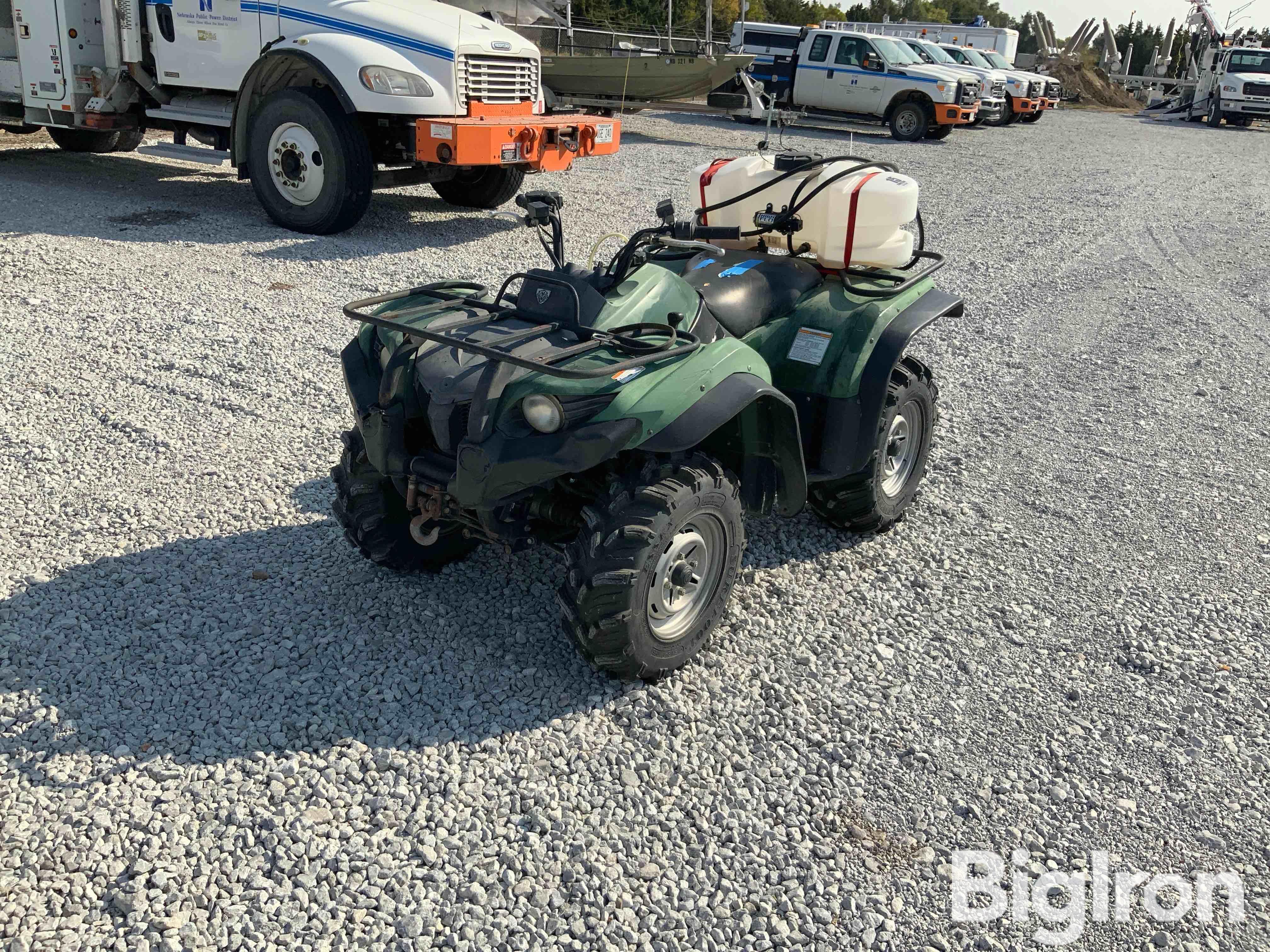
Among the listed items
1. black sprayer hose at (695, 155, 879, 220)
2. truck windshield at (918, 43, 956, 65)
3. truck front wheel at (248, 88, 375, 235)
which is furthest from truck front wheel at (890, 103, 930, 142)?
black sprayer hose at (695, 155, 879, 220)

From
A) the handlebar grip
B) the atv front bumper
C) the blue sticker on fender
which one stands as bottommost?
the atv front bumper

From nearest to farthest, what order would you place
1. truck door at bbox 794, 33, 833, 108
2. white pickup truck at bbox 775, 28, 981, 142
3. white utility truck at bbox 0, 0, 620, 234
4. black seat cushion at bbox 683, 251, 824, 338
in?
black seat cushion at bbox 683, 251, 824, 338 → white utility truck at bbox 0, 0, 620, 234 → white pickup truck at bbox 775, 28, 981, 142 → truck door at bbox 794, 33, 833, 108

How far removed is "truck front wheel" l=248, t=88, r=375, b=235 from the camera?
8.11 metres

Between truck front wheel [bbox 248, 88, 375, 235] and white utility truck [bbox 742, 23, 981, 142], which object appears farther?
white utility truck [bbox 742, 23, 981, 142]

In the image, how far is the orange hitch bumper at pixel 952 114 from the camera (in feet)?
61.4

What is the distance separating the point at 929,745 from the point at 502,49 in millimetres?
7073

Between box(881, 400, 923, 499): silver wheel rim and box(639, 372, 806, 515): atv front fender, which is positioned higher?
box(639, 372, 806, 515): atv front fender

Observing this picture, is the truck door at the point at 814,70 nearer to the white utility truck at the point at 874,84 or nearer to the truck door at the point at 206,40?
the white utility truck at the point at 874,84

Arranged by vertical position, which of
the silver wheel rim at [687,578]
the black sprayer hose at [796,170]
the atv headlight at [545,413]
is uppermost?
the black sprayer hose at [796,170]

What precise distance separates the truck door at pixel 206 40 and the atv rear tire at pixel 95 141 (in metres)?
2.68

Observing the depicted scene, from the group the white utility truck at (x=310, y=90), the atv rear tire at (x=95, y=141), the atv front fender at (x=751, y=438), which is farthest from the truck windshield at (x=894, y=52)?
the atv front fender at (x=751, y=438)

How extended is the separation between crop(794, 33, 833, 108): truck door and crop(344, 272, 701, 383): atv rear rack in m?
18.5

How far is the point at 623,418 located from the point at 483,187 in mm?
7599

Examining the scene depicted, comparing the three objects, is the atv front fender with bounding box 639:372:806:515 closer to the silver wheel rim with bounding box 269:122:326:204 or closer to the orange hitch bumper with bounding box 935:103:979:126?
the silver wheel rim with bounding box 269:122:326:204
